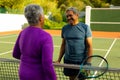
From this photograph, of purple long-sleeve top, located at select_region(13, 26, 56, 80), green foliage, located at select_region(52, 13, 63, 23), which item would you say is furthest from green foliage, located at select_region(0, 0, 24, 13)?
purple long-sleeve top, located at select_region(13, 26, 56, 80)

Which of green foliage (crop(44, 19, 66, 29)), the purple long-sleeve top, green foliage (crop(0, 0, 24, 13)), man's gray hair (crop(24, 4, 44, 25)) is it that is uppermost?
man's gray hair (crop(24, 4, 44, 25))

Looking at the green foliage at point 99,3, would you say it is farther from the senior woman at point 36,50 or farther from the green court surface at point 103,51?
the senior woman at point 36,50

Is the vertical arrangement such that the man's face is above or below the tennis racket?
above

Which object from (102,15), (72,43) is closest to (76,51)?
(72,43)

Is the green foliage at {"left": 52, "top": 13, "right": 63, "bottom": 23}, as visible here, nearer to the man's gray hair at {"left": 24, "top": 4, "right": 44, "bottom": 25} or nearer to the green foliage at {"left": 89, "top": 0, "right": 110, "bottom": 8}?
the green foliage at {"left": 89, "top": 0, "right": 110, "bottom": 8}

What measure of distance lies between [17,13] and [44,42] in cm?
3047

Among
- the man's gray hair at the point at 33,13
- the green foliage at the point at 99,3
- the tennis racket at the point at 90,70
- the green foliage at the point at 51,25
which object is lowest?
the green foliage at the point at 99,3

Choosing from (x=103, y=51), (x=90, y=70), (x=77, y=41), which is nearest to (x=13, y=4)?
(x=103, y=51)

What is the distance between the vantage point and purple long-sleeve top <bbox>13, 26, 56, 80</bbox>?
3.17 m

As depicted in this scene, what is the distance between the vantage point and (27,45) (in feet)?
11.1

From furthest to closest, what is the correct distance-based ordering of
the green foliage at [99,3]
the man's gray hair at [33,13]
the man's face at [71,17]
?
the green foliage at [99,3] → the man's face at [71,17] → the man's gray hair at [33,13]

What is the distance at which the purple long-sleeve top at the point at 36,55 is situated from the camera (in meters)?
3.17

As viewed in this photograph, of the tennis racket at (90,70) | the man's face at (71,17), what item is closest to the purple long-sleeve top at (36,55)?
the tennis racket at (90,70)

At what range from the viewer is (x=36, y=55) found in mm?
3283
